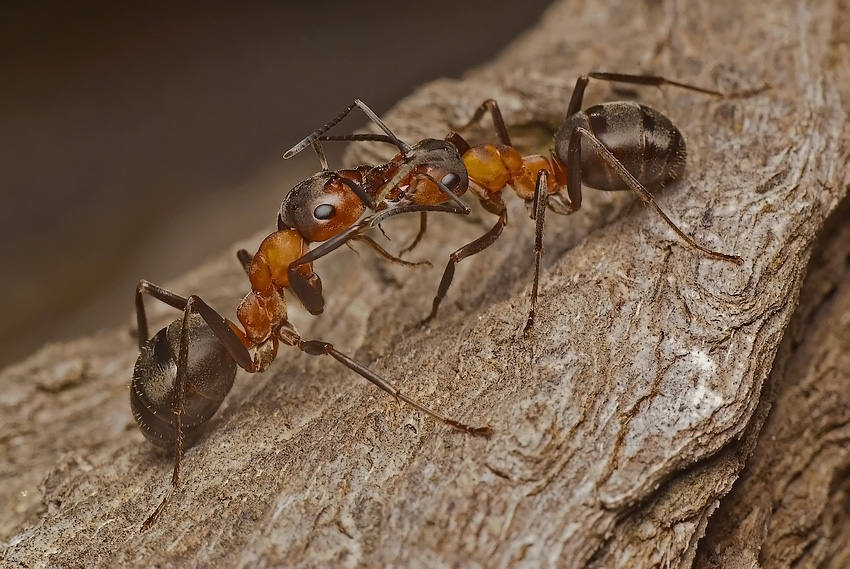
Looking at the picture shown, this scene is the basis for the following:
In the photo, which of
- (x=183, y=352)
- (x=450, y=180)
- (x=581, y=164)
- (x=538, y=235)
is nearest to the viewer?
(x=183, y=352)

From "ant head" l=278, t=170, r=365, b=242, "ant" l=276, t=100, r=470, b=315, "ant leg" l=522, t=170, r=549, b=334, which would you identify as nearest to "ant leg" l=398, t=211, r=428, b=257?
"ant" l=276, t=100, r=470, b=315

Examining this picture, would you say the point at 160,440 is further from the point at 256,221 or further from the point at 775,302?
the point at 256,221

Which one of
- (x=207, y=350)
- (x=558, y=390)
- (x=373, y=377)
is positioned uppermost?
(x=207, y=350)

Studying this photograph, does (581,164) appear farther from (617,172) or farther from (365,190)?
(365,190)

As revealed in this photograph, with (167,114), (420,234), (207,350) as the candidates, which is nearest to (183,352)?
(207,350)

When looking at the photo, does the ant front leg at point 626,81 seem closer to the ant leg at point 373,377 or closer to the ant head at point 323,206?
the ant head at point 323,206

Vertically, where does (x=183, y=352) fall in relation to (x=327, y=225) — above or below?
below

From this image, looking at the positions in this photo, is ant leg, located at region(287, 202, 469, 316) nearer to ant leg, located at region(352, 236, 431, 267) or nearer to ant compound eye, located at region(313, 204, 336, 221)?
ant compound eye, located at region(313, 204, 336, 221)

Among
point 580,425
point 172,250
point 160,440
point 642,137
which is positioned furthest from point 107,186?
point 580,425

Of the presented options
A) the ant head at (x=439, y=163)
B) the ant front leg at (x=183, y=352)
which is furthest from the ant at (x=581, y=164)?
the ant front leg at (x=183, y=352)
